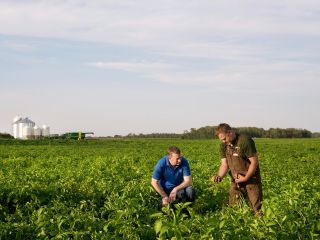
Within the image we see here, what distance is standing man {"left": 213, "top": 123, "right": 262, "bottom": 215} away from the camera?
31.4 ft

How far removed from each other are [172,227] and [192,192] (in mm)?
4773

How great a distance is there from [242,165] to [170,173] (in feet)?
4.21

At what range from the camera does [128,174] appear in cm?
1578

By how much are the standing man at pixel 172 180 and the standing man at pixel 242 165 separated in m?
0.53

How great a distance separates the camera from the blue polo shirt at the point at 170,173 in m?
10.0

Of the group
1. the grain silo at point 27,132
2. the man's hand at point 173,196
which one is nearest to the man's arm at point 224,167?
the man's hand at point 173,196

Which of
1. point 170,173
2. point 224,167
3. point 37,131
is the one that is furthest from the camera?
point 37,131

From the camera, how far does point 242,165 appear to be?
977 cm

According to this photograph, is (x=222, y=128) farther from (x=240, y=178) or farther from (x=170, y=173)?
(x=170, y=173)

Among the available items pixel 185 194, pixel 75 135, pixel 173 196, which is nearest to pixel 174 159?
Answer: pixel 173 196

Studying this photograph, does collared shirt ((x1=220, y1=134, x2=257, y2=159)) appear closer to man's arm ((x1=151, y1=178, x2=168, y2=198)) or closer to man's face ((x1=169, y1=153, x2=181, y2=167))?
man's face ((x1=169, y1=153, x2=181, y2=167))

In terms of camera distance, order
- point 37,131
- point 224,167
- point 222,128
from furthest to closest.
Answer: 1. point 37,131
2. point 224,167
3. point 222,128

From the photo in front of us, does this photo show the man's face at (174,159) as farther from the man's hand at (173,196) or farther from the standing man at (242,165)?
the standing man at (242,165)

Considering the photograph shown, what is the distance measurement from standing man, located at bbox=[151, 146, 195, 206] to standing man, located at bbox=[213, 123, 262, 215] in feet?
1.73
